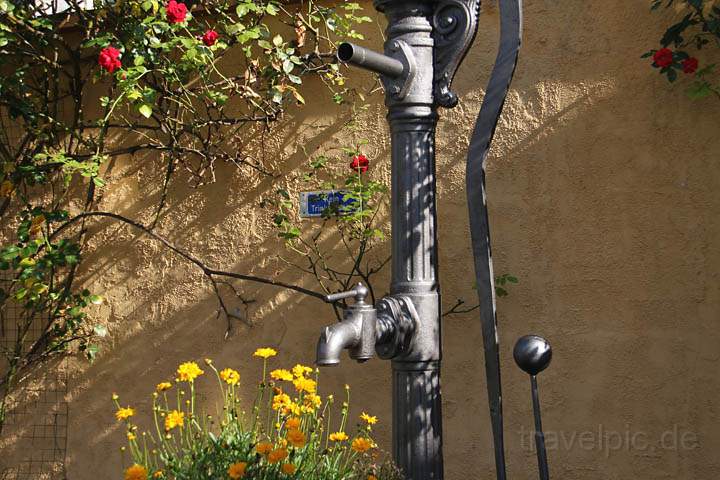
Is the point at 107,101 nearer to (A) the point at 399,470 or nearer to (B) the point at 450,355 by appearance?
(B) the point at 450,355

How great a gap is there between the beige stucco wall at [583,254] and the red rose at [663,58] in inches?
6.2

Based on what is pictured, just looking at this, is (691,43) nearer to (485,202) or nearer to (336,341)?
(485,202)

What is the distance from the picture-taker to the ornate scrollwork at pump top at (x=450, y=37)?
2156 millimetres

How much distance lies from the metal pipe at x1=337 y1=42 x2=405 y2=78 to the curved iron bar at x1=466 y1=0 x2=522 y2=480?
232 millimetres

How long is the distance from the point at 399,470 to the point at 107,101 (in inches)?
104

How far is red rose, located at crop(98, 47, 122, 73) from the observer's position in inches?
156

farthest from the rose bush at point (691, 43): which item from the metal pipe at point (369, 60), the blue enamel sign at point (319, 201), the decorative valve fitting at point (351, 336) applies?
the decorative valve fitting at point (351, 336)

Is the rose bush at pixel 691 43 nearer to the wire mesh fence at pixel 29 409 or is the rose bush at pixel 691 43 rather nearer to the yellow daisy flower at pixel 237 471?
the yellow daisy flower at pixel 237 471

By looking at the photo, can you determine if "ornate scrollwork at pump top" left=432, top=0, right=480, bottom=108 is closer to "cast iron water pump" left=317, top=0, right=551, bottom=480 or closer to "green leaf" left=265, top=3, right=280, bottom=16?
"cast iron water pump" left=317, top=0, right=551, bottom=480

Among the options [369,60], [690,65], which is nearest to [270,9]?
[690,65]

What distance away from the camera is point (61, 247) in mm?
4547

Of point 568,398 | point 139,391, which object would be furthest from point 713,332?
point 139,391

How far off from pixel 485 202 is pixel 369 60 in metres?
0.41

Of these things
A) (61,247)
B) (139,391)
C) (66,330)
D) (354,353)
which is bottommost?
(354,353)
